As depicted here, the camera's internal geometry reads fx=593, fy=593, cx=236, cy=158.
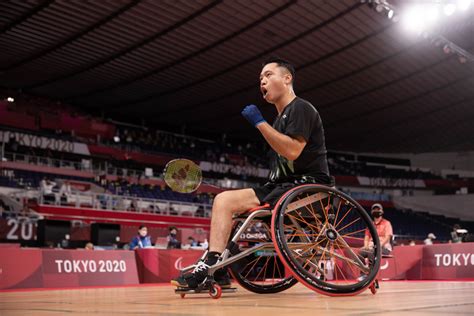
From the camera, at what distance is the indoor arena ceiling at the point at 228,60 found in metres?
22.1

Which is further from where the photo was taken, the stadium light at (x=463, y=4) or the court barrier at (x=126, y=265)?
the stadium light at (x=463, y=4)

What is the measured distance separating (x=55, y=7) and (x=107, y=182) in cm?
943

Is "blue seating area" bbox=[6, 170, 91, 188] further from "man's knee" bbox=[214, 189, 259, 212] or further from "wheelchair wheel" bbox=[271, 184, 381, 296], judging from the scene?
"wheelchair wheel" bbox=[271, 184, 381, 296]

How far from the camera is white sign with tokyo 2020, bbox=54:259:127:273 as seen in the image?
10.3m

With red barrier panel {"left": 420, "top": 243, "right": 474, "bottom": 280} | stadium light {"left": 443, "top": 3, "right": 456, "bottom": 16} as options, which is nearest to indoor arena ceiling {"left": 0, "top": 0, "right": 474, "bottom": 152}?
stadium light {"left": 443, "top": 3, "right": 456, "bottom": 16}

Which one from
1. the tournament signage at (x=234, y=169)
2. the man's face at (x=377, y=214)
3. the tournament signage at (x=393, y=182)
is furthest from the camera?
the tournament signage at (x=393, y=182)

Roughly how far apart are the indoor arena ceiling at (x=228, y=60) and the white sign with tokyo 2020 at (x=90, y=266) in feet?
40.8

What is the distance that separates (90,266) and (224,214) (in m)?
7.38

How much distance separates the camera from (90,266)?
10.7m

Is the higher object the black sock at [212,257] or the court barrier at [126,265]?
the black sock at [212,257]

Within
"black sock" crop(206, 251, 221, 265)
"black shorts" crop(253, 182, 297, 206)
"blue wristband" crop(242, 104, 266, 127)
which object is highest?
"blue wristband" crop(242, 104, 266, 127)

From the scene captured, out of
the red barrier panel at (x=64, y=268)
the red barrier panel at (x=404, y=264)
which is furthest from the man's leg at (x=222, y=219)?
the red barrier panel at (x=404, y=264)

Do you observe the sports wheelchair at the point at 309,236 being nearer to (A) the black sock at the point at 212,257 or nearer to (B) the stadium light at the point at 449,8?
(A) the black sock at the point at 212,257

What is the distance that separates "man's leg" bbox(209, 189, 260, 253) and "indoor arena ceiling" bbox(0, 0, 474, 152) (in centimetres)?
1810
